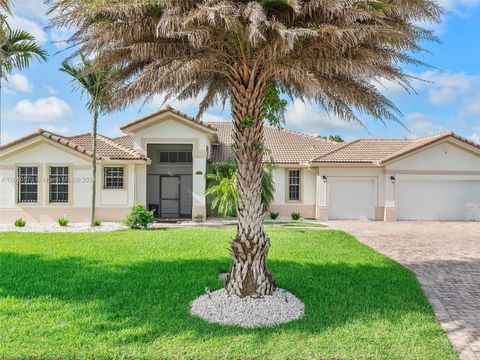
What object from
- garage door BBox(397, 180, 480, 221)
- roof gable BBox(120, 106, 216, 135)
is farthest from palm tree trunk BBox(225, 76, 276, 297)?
garage door BBox(397, 180, 480, 221)

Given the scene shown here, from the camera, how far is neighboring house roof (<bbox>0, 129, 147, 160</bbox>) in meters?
21.3

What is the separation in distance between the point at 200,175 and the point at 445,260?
1415 centimetres

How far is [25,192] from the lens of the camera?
21.8m

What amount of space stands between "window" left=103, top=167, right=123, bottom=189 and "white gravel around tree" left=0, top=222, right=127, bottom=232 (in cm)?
225

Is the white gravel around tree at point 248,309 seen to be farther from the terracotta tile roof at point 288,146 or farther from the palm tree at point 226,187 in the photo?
the terracotta tile roof at point 288,146

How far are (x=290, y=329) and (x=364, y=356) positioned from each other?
126 centimetres

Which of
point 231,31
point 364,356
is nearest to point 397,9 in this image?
point 231,31

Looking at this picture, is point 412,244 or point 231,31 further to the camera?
point 412,244

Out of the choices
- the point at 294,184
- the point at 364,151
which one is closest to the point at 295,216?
the point at 294,184

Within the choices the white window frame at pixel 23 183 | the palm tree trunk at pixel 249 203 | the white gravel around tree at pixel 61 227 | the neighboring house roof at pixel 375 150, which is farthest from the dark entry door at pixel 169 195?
the palm tree trunk at pixel 249 203

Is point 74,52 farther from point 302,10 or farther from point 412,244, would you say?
point 412,244

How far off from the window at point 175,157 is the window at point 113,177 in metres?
4.11

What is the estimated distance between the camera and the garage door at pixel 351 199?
80.5ft

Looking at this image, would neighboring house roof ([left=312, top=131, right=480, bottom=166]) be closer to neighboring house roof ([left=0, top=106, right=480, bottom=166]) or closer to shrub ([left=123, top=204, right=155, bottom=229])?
neighboring house roof ([left=0, top=106, right=480, bottom=166])
